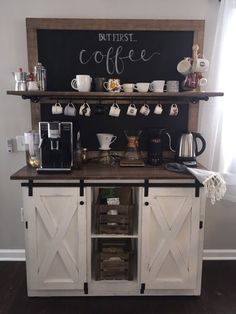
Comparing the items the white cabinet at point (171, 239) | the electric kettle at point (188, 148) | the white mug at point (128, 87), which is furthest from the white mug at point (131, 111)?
the white cabinet at point (171, 239)

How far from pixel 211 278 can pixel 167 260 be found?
60 centimetres

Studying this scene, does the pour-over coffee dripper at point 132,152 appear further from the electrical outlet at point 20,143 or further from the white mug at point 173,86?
the electrical outlet at point 20,143

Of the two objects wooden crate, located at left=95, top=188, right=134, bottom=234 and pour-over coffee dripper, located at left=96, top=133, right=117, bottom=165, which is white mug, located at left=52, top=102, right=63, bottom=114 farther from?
wooden crate, located at left=95, top=188, right=134, bottom=234

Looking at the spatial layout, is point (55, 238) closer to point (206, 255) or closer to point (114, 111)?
point (114, 111)

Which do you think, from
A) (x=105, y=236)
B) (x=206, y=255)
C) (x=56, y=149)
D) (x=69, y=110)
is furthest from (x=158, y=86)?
(x=206, y=255)

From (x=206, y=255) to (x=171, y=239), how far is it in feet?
2.62

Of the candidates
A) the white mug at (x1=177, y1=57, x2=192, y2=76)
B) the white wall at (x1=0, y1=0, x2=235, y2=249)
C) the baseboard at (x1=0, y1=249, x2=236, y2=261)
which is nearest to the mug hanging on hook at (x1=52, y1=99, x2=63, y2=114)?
the white wall at (x1=0, y1=0, x2=235, y2=249)

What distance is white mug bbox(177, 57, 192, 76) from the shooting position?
6.10ft

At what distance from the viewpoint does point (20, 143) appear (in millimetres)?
2131

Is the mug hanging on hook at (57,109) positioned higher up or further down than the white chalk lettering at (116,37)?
further down

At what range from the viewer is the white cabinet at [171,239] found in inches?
67.8

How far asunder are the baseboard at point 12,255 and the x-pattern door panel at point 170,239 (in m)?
1.16

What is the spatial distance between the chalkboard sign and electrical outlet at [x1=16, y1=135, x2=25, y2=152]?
0.48 meters

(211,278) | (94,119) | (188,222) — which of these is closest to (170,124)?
(94,119)
